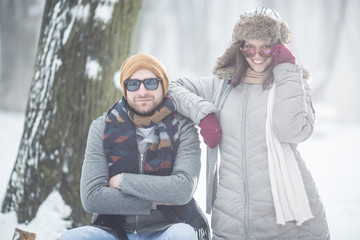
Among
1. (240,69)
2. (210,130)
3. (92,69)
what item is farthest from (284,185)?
(92,69)

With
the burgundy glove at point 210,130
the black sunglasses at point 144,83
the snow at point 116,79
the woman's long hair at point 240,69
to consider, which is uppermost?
the woman's long hair at point 240,69

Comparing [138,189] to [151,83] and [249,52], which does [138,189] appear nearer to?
[151,83]

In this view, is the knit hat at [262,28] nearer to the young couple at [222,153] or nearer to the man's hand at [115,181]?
the young couple at [222,153]

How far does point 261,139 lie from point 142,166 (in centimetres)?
75

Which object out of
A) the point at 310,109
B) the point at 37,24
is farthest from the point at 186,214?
the point at 37,24

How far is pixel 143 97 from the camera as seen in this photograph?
224cm

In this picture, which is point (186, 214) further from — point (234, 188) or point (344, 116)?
point (344, 116)

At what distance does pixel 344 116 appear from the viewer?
1396cm

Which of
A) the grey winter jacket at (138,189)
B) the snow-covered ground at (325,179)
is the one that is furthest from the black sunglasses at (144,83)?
the snow-covered ground at (325,179)

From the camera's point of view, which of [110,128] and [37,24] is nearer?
[110,128]

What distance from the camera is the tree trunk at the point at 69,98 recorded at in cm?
295

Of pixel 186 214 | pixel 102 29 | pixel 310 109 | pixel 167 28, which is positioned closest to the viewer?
pixel 310 109

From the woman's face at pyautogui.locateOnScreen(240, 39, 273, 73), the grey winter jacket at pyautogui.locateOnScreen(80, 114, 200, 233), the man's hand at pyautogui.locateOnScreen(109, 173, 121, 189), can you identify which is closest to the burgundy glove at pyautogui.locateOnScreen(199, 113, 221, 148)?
the grey winter jacket at pyautogui.locateOnScreen(80, 114, 200, 233)

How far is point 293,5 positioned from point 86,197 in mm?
12530
